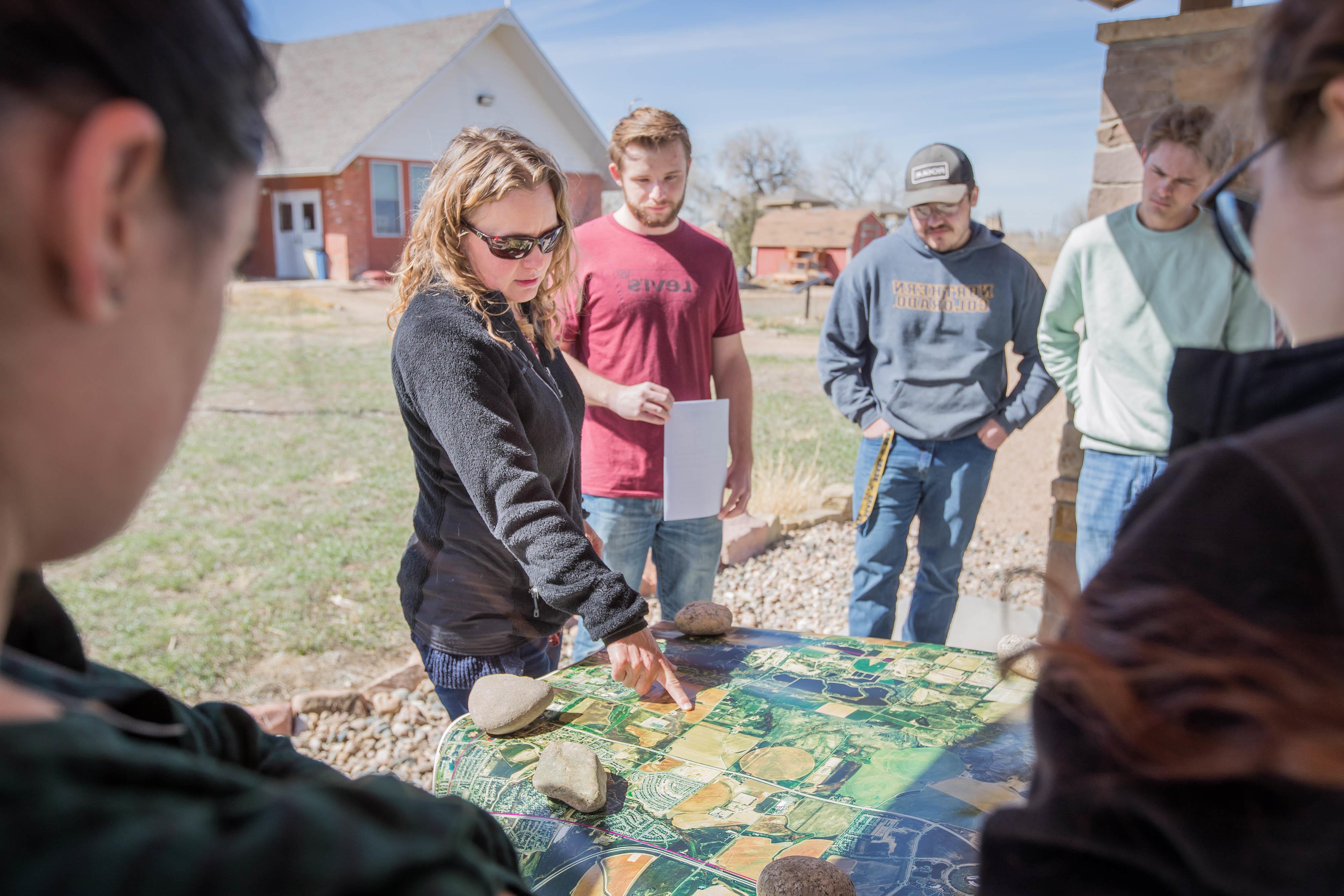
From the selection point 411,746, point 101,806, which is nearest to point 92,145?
point 101,806

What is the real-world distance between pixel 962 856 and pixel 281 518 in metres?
5.65

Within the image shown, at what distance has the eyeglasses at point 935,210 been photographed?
3689mm

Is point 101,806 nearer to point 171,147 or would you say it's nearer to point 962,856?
point 171,147

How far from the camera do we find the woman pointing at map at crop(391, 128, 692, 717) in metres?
1.81

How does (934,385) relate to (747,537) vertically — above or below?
above

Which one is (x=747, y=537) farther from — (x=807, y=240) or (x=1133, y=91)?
(x=807, y=240)

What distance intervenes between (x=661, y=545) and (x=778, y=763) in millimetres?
1631

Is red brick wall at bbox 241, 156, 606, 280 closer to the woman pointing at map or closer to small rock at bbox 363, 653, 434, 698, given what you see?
small rock at bbox 363, 653, 434, 698

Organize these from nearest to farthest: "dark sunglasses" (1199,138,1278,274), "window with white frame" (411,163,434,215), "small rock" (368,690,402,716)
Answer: "dark sunglasses" (1199,138,1278,274) → "window with white frame" (411,163,434,215) → "small rock" (368,690,402,716)

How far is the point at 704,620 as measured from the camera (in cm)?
234

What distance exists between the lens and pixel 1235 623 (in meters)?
0.57

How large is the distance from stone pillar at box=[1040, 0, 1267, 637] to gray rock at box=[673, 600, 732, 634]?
5.85 ft

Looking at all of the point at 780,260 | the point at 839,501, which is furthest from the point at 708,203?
the point at 839,501

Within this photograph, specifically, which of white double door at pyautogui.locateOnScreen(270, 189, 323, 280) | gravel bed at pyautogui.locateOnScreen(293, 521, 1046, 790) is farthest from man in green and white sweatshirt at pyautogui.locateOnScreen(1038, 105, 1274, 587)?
white double door at pyautogui.locateOnScreen(270, 189, 323, 280)
